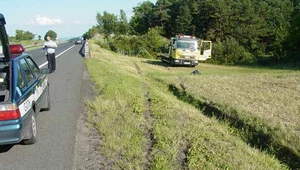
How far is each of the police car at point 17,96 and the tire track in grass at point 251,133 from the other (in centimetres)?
408

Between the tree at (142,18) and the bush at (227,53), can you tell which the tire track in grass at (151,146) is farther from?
the tree at (142,18)

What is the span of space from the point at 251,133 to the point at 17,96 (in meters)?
4.50

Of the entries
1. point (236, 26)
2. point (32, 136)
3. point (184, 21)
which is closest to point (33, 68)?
point (32, 136)

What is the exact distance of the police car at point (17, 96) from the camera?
4020mm

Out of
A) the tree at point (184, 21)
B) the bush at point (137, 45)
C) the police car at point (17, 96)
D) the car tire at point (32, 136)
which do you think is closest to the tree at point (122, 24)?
the bush at point (137, 45)

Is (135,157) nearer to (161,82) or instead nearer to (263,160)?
(263,160)

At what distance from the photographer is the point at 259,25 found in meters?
59.3

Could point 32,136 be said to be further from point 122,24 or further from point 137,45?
point 122,24

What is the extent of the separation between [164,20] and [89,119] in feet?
258

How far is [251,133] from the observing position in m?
6.01

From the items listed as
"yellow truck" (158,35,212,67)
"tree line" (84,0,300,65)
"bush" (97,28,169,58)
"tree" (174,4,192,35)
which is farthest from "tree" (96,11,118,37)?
"yellow truck" (158,35,212,67)

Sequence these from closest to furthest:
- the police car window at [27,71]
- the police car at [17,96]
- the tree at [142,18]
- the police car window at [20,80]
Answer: the police car at [17,96] < the police car window at [20,80] < the police car window at [27,71] < the tree at [142,18]

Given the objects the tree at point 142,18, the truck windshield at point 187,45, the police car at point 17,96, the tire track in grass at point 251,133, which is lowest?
the tire track in grass at point 251,133

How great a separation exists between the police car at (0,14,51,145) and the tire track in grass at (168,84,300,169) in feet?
13.4
